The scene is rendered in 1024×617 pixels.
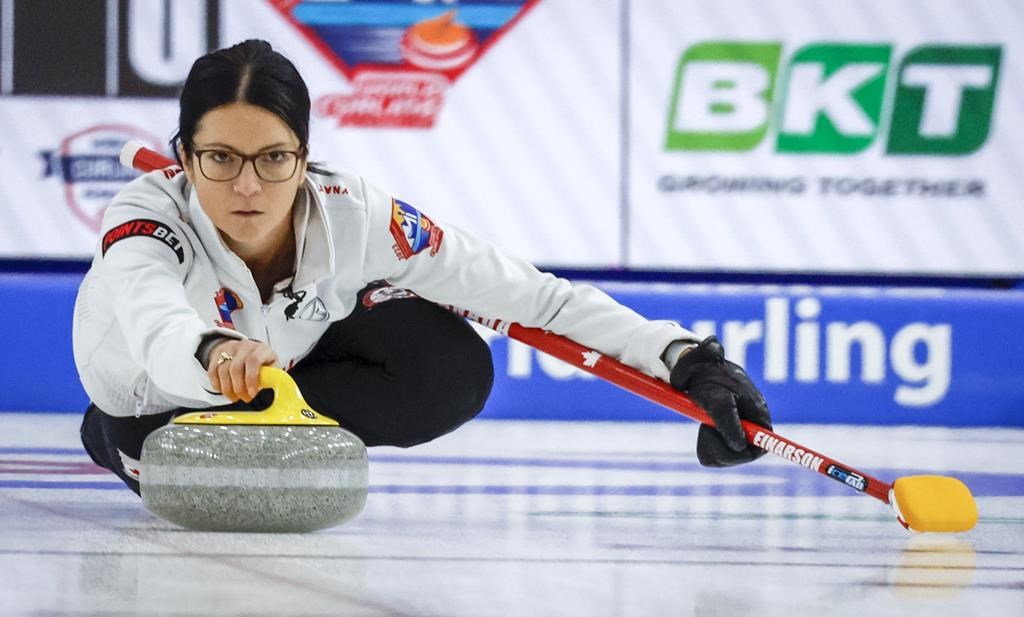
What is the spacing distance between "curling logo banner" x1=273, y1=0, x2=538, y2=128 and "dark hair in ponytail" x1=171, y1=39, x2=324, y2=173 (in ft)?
8.43

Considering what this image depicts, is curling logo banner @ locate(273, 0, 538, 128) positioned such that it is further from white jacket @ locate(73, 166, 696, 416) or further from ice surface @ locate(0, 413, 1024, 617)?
white jacket @ locate(73, 166, 696, 416)

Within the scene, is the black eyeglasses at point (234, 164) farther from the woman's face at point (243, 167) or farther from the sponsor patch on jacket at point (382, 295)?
the sponsor patch on jacket at point (382, 295)

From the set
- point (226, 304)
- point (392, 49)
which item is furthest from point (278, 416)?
point (392, 49)

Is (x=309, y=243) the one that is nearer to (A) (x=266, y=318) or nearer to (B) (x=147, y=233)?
(A) (x=266, y=318)

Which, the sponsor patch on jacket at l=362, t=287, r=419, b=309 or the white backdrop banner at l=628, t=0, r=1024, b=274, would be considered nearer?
the sponsor patch on jacket at l=362, t=287, r=419, b=309

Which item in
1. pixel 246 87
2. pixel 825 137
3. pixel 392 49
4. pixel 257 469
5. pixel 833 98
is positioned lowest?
pixel 257 469

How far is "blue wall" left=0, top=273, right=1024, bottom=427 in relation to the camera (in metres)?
4.47

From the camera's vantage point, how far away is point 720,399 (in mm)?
2059

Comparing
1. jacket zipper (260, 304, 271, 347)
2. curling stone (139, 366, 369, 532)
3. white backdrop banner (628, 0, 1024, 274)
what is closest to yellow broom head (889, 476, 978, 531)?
curling stone (139, 366, 369, 532)

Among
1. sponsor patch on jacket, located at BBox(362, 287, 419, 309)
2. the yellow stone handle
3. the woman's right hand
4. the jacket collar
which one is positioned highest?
the jacket collar

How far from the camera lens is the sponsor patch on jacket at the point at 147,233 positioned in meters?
1.93

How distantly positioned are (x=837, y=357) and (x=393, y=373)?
90.4 inches

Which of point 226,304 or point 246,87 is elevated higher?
point 246,87

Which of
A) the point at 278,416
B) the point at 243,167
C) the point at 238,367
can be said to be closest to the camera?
the point at 238,367
